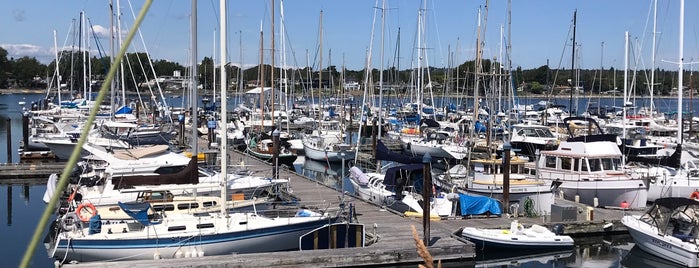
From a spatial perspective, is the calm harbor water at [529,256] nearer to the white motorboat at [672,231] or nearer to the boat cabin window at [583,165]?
the white motorboat at [672,231]

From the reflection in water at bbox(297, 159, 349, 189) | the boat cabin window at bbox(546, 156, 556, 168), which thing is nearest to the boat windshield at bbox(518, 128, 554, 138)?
the reflection in water at bbox(297, 159, 349, 189)

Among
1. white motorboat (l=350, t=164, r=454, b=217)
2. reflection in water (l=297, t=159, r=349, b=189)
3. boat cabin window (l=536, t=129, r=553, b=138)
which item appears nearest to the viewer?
white motorboat (l=350, t=164, r=454, b=217)

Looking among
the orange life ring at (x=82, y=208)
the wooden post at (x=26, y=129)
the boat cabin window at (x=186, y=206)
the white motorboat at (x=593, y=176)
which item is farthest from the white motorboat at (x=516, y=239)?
the wooden post at (x=26, y=129)

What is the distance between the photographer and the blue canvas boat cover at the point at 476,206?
26109mm

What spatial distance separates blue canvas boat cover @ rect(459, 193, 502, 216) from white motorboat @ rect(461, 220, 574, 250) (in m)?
2.52

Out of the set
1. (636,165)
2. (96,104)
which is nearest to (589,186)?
(636,165)

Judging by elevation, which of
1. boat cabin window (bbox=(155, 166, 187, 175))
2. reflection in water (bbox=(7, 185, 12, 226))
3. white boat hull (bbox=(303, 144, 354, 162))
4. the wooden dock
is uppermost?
boat cabin window (bbox=(155, 166, 187, 175))

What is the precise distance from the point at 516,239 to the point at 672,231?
16.8 ft

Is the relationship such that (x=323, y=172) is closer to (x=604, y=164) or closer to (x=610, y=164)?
(x=604, y=164)

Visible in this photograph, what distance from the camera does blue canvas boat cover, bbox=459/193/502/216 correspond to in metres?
26.1

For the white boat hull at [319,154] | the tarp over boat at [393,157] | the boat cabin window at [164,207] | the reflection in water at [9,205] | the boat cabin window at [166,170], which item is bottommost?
the reflection in water at [9,205]

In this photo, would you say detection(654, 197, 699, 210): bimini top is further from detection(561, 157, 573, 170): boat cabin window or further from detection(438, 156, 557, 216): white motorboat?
detection(561, 157, 573, 170): boat cabin window

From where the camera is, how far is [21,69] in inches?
7859

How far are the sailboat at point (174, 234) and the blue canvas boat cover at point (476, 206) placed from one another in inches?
288
